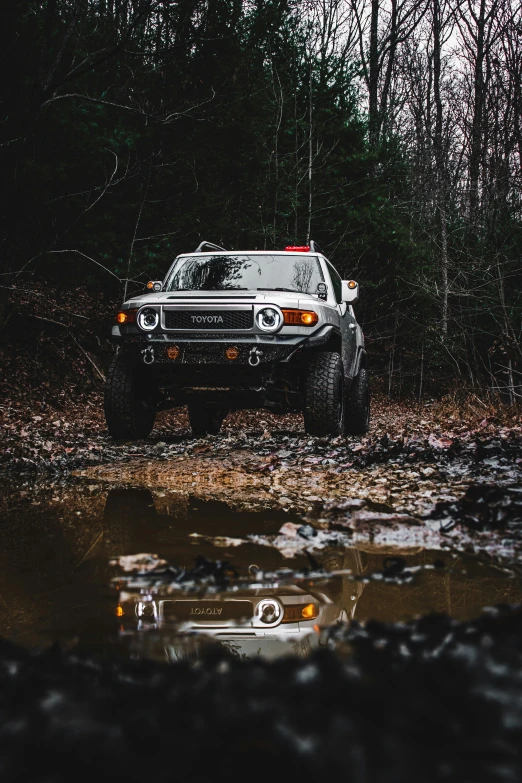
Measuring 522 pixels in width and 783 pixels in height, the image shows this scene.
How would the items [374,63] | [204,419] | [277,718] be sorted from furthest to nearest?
[374,63]
[204,419]
[277,718]

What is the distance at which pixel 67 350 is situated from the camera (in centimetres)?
1369

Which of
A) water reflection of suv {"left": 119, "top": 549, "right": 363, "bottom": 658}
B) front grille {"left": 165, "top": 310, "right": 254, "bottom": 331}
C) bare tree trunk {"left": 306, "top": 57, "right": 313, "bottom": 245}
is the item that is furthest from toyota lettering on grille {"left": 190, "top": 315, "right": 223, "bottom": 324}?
bare tree trunk {"left": 306, "top": 57, "right": 313, "bottom": 245}

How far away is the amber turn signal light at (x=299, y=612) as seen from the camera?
223 cm

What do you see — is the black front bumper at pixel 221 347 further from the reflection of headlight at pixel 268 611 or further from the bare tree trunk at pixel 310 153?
the bare tree trunk at pixel 310 153

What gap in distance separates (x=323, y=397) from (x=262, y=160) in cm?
1160

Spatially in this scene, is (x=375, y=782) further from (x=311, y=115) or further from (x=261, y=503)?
(x=311, y=115)

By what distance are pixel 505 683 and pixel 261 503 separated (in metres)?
2.93

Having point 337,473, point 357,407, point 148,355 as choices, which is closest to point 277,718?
point 337,473

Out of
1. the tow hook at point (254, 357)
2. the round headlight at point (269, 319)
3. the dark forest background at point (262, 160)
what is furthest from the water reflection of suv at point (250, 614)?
the dark forest background at point (262, 160)

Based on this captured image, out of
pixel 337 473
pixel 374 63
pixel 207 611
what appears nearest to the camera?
pixel 207 611

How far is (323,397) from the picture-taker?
6.76m

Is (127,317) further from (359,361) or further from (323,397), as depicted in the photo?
(359,361)

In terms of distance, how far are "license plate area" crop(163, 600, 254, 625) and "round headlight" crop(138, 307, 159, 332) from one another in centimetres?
478

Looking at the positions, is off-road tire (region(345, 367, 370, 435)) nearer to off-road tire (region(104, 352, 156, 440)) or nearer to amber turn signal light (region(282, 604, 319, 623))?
off-road tire (region(104, 352, 156, 440))
